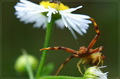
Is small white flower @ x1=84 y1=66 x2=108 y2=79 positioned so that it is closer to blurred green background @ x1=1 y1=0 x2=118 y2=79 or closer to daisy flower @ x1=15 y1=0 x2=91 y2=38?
daisy flower @ x1=15 y1=0 x2=91 y2=38

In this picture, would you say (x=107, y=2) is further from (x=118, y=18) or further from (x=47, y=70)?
(x=47, y=70)

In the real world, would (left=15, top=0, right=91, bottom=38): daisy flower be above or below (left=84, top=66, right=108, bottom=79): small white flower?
above

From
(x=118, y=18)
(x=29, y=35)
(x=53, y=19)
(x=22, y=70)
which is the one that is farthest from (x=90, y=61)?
(x=29, y=35)

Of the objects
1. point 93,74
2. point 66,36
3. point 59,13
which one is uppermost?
point 59,13

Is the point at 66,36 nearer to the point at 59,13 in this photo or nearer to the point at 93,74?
the point at 59,13

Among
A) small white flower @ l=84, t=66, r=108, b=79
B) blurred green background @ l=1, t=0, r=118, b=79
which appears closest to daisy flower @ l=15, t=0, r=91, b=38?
small white flower @ l=84, t=66, r=108, b=79

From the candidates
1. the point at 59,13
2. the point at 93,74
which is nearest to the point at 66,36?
the point at 59,13

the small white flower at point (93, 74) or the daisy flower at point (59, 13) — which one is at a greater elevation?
the daisy flower at point (59, 13)

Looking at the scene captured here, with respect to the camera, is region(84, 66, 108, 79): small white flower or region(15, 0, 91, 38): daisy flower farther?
region(15, 0, 91, 38): daisy flower

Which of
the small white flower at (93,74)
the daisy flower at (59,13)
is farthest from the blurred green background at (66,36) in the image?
the small white flower at (93,74)

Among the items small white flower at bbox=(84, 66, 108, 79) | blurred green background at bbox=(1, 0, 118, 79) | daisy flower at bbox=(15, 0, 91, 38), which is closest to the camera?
small white flower at bbox=(84, 66, 108, 79)

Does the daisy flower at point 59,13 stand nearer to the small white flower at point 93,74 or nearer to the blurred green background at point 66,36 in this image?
the small white flower at point 93,74
